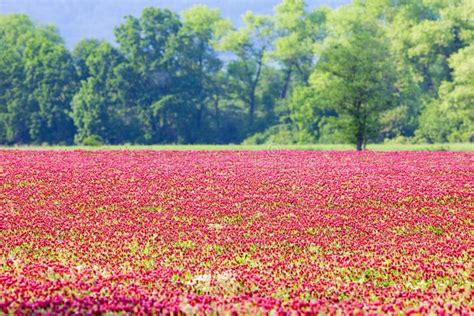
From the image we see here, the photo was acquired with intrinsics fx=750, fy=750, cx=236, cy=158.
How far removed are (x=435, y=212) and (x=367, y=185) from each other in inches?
153

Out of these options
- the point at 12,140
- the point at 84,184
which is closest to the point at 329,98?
the point at 84,184

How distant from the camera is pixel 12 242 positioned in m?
14.9

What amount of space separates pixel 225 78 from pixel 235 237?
79922 millimetres

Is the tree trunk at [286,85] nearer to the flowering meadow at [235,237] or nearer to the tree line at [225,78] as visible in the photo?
the tree line at [225,78]

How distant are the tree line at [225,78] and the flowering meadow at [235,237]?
50.7 metres

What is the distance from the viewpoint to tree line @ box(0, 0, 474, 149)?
80875mm

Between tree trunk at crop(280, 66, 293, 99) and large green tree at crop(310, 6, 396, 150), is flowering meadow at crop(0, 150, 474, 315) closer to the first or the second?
large green tree at crop(310, 6, 396, 150)

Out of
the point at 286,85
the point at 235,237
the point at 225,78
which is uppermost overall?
the point at 225,78

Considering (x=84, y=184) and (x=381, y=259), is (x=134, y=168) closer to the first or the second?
(x=84, y=184)

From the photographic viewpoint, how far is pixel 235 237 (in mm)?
15445

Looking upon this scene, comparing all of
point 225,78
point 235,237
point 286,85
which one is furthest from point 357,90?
point 286,85

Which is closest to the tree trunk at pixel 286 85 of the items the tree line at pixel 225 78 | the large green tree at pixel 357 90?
the tree line at pixel 225 78

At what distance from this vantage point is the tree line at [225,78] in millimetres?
80875

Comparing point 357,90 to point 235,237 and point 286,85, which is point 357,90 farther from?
point 286,85
